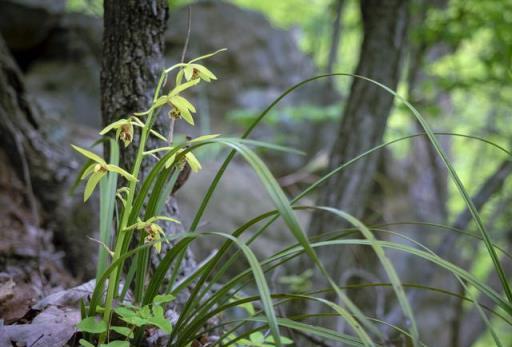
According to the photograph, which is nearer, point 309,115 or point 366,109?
point 366,109

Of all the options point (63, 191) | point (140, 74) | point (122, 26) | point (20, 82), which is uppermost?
point (122, 26)

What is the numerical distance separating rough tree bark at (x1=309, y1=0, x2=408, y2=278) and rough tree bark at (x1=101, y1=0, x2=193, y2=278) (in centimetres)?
148

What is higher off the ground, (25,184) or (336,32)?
(336,32)

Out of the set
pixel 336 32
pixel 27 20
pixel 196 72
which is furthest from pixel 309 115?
pixel 196 72

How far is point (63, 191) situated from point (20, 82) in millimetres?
529

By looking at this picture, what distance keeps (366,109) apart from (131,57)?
1625 mm

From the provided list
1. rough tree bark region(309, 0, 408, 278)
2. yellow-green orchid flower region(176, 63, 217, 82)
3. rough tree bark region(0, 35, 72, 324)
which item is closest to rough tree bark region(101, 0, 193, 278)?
yellow-green orchid flower region(176, 63, 217, 82)

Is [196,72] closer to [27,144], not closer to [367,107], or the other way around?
[27,144]

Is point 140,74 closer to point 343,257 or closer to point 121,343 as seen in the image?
point 121,343

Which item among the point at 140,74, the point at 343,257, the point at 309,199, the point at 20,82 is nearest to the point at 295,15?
the point at 309,199

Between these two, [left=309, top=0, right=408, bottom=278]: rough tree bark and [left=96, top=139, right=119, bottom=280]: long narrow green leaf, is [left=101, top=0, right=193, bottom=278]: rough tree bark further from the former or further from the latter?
[left=309, top=0, right=408, bottom=278]: rough tree bark

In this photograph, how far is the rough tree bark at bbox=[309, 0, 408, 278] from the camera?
2.74 meters

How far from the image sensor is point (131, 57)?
1511mm

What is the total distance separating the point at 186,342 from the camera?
116cm
